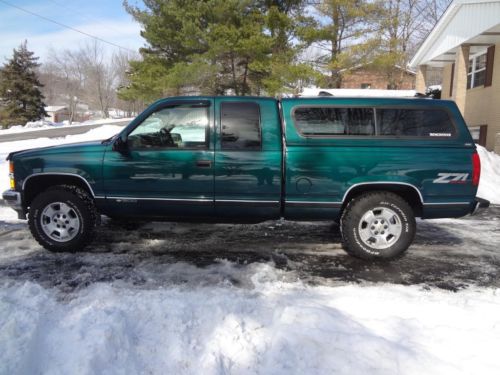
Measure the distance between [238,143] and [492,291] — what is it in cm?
303

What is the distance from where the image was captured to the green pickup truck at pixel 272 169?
4.38 metres

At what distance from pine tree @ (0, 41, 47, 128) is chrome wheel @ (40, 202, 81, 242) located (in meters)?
46.2

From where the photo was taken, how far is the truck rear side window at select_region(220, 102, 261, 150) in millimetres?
4469

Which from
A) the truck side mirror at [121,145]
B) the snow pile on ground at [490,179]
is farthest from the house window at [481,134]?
the truck side mirror at [121,145]

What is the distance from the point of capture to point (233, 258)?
4617 mm

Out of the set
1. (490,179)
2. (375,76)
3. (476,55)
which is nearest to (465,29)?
(476,55)

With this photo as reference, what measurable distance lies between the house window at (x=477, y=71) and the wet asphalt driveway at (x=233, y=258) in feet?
36.4

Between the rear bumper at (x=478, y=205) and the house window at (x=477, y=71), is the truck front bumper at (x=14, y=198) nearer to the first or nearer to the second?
the rear bumper at (x=478, y=205)

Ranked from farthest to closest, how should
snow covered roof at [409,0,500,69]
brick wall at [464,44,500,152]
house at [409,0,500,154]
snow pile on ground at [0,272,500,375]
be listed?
brick wall at [464,44,500,152], house at [409,0,500,154], snow covered roof at [409,0,500,69], snow pile on ground at [0,272,500,375]

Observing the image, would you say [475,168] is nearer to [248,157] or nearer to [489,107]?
[248,157]

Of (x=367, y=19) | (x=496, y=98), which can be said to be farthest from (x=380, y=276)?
(x=367, y=19)

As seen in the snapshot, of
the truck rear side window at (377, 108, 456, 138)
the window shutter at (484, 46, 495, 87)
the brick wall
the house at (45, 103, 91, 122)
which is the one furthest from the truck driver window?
the house at (45, 103, 91, 122)

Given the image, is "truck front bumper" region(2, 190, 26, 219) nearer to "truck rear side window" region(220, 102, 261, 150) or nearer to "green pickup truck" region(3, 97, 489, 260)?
"green pickup truck" region(3, 97, 489, 260)

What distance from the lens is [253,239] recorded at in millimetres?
5426
